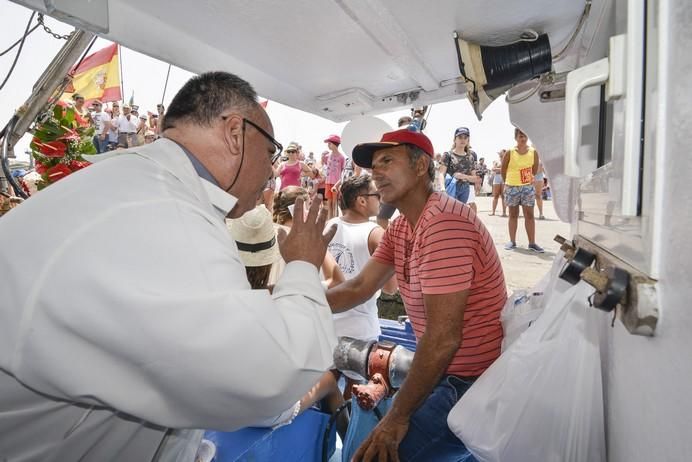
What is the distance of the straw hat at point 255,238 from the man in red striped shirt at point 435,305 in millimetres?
1148

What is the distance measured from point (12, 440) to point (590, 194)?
1556mm

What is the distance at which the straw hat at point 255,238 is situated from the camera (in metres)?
2.57

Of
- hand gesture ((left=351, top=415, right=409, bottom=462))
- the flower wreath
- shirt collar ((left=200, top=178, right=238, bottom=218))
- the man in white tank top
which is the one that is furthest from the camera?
the man in white tank top

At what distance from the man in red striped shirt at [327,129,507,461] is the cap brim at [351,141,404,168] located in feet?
0.17

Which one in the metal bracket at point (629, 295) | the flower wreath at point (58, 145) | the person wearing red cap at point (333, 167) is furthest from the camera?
the person wearing red cap at point (333, 167)

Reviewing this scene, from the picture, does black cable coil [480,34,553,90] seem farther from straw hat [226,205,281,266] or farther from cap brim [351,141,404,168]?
straw hat [226,205,281,266]

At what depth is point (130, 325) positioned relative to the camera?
0.58 meters

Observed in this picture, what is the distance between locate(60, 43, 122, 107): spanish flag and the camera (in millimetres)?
4781

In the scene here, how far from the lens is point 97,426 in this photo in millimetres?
813

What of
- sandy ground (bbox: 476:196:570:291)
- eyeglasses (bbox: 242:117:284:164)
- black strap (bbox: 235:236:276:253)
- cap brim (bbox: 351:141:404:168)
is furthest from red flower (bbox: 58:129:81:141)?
sandy ground (bbox: 476:196:570:291)

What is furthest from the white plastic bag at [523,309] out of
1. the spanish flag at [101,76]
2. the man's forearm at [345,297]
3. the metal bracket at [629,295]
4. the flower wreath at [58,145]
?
the spanish flag at [101,76]

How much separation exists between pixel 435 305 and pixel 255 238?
1671 millimetres

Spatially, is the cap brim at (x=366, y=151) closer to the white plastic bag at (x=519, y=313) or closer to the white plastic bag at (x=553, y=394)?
the white plastic bag at (x=519, y=313)

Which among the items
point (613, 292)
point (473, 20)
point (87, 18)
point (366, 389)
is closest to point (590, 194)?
point (613, 292)
